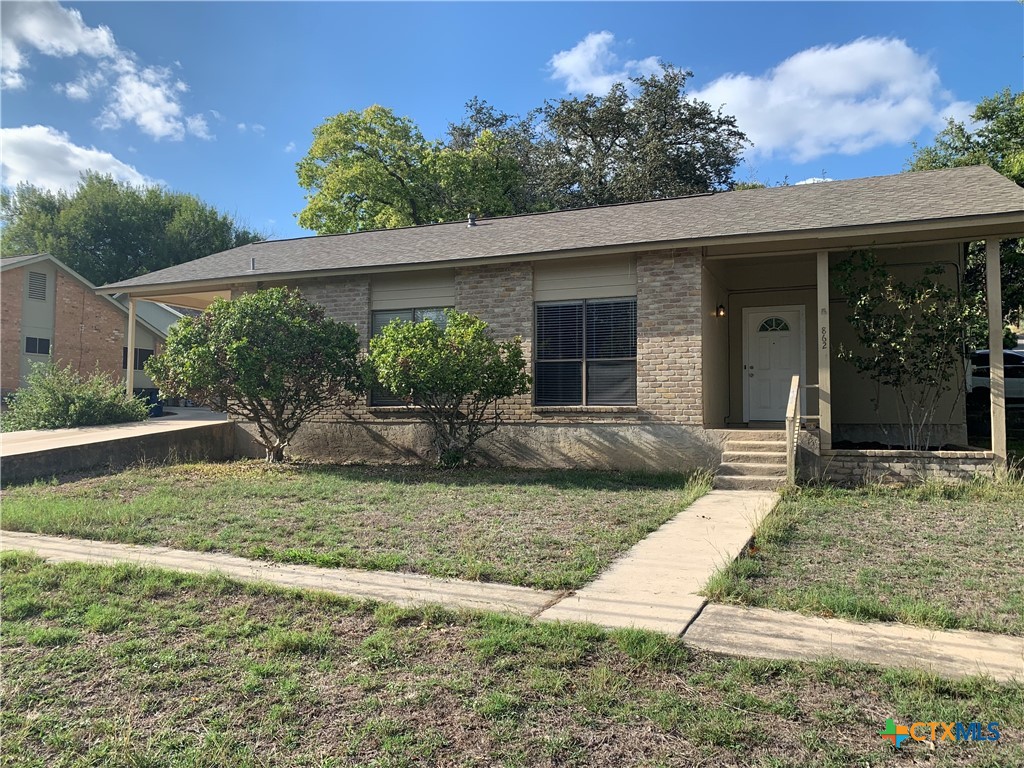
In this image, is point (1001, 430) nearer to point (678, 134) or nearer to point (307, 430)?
point (307, 430)

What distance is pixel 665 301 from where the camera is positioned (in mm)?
10961

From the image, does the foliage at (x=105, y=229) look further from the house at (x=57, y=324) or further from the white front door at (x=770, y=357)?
the white front door at (x=770, y=357)

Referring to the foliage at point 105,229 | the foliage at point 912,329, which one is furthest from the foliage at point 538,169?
the foliage at point 912,329

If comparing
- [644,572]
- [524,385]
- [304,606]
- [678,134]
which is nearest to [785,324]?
[524,385]

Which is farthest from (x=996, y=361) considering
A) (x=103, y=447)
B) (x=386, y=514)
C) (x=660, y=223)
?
(x=103, y=447)

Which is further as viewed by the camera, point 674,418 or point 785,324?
point 785,324

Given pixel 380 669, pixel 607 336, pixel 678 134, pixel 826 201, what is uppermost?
pixel 678 134

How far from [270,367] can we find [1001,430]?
10775 mm

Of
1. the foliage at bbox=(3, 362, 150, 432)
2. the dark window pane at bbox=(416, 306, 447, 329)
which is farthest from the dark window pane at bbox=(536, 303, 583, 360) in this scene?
the foliage at bbox=(3, 362, 150, 432)

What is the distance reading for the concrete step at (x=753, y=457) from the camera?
9820 mm

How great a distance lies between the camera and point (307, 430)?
13438 mm

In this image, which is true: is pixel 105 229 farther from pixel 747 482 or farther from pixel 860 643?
pixel 860 643

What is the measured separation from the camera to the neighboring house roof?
26297mm

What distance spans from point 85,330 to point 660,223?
88.9ft
